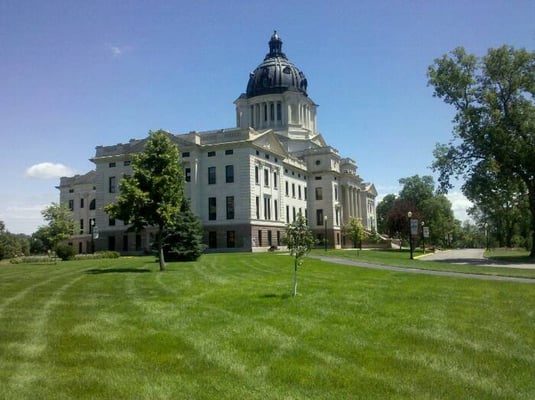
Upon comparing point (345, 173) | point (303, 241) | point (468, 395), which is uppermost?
point (345, 173)

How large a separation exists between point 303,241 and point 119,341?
8387 mm

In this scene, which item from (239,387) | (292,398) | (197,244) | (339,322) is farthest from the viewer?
(197,244)

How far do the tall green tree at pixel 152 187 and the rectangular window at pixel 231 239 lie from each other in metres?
29.4

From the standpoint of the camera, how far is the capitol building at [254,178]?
5691 centimetres

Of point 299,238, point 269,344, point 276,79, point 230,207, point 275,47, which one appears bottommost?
point 269,344

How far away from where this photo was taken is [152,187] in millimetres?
26375

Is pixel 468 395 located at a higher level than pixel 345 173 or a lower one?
lower

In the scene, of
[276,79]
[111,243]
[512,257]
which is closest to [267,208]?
[111,243]

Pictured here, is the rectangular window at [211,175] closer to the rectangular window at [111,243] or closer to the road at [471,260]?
the rectangular window at [111,243]

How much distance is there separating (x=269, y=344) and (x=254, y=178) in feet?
160

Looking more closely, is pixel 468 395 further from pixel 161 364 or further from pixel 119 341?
pixel 119 341

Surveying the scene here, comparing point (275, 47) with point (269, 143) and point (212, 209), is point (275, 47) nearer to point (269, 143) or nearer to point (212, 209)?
point (269, 143)

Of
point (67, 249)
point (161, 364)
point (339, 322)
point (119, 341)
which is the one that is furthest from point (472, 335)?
point (67, 249)

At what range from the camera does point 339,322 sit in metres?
11.0
